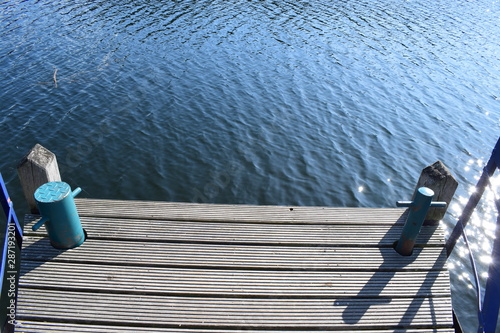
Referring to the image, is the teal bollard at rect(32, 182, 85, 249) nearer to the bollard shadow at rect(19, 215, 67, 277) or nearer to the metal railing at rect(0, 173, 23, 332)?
the bollard shadow at rect(19, 215, 67, 277)

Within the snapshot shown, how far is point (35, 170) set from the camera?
5.33 meters

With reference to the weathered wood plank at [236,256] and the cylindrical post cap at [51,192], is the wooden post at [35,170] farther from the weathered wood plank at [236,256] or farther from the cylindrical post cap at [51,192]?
the weathered wood plank at [236,256]

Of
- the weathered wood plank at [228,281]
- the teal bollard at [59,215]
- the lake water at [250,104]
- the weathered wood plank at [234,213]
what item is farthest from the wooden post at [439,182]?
the teal bollard at [59,215]

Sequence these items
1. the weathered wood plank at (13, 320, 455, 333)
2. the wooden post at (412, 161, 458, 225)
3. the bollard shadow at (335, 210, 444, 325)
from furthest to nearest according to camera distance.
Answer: the wooden post at (412, 161, 458, 225)
the bollard shadow at (335, 210, 444, 325)
the weathered wood plank at (13, 320, 455, 333)

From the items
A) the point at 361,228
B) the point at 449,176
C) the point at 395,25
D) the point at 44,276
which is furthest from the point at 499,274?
the point at 395,25

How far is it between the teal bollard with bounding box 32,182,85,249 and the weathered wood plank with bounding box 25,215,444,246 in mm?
368

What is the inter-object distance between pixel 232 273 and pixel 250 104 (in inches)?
381

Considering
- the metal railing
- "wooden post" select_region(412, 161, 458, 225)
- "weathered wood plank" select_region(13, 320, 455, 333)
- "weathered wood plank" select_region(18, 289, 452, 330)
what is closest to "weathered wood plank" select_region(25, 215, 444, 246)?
the metal railing

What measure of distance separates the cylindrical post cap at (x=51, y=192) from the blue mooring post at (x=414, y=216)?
4.56 metres

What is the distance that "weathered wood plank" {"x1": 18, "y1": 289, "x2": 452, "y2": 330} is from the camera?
4535mm

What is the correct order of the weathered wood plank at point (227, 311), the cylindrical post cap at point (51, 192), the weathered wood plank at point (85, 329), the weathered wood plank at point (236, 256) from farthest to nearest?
the weathered wood plank at point (236, 256) < the cylindrical post cap at point (51, 192) < the weathered wood plank at point (227, 311) < the weathered wood plank at point (85, 329)

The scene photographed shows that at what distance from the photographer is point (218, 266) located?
5.27 m

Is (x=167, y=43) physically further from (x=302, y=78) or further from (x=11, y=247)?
(x=11, y=247)

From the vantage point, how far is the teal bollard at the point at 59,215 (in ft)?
16.0
